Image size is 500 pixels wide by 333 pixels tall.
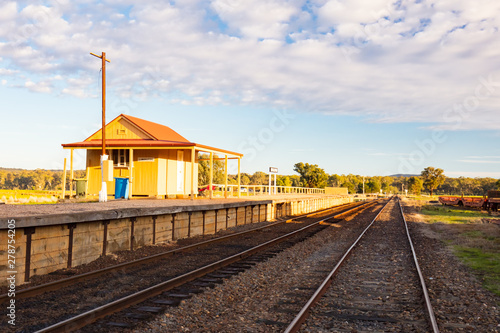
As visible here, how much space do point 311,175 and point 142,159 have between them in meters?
82.6

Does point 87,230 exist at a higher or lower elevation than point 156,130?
lower

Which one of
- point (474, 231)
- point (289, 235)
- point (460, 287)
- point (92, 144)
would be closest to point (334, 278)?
point (460, 287)

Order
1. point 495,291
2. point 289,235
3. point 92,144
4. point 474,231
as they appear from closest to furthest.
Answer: point 495,291 → point 289,235 → point 474,231 → point 92,144

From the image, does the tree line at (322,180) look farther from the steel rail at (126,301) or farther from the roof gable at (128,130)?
the steel rail at (126,301)

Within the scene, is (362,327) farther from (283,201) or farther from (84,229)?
(283,201)

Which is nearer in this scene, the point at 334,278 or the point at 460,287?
the point at 460,287

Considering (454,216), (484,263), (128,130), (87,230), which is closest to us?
(87,230)

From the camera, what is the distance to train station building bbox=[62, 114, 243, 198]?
22.3 m

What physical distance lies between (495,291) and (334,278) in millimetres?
3130

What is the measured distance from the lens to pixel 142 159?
23016 millimetres

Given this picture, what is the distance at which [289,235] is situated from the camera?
15.6m

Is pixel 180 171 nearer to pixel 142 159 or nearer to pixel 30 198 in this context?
pixel 142 159

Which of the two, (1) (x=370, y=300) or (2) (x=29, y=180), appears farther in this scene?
(2) (x=29, y=180)

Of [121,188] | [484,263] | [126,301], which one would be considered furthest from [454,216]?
[126,301]
